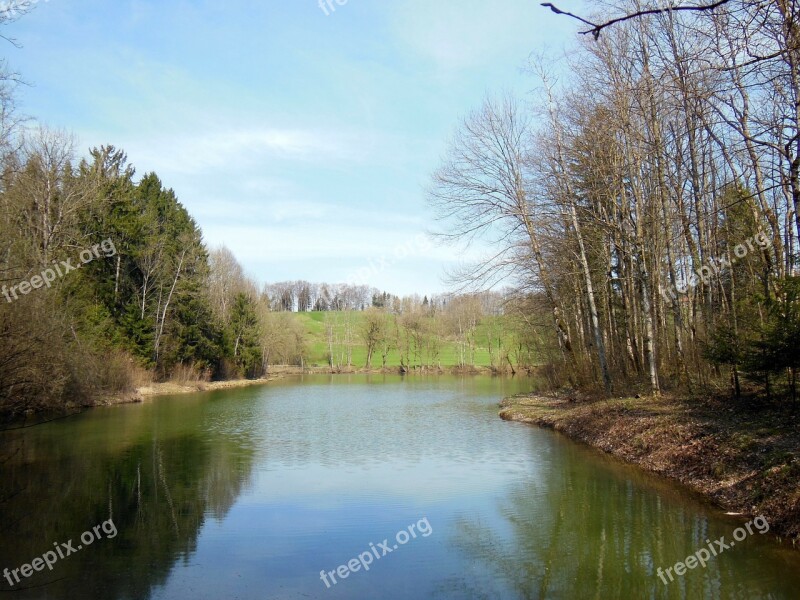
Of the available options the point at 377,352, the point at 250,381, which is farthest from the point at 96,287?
the point at 377,352

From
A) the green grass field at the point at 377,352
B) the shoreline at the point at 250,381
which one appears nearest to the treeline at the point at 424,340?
the green grass field at the point at 377,352

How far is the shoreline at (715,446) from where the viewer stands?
7949mm

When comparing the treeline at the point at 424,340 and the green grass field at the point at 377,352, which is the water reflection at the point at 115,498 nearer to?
the treeline at the point at 424,340

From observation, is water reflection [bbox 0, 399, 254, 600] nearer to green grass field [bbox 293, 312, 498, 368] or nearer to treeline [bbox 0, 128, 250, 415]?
treeline [bbox 0, 128, 250, 415]

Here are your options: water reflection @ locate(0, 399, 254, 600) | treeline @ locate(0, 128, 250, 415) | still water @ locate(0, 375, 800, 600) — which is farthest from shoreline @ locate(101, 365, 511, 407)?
still water @ locate(0, 375, 800, 600)

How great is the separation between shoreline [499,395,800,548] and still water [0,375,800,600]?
450 millimetres

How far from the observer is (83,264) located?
3297 cm

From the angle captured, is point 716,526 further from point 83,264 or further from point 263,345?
point 263,345

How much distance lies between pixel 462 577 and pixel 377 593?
40.6 inches

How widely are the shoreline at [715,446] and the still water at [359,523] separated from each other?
450 millimetres

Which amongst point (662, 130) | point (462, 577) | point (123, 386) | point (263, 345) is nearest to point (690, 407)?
point (662, 130)

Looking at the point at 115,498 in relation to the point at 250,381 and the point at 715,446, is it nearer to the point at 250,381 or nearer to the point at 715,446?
the point at 715,446

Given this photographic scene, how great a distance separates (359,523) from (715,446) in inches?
246

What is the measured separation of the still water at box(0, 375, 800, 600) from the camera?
6.41m
